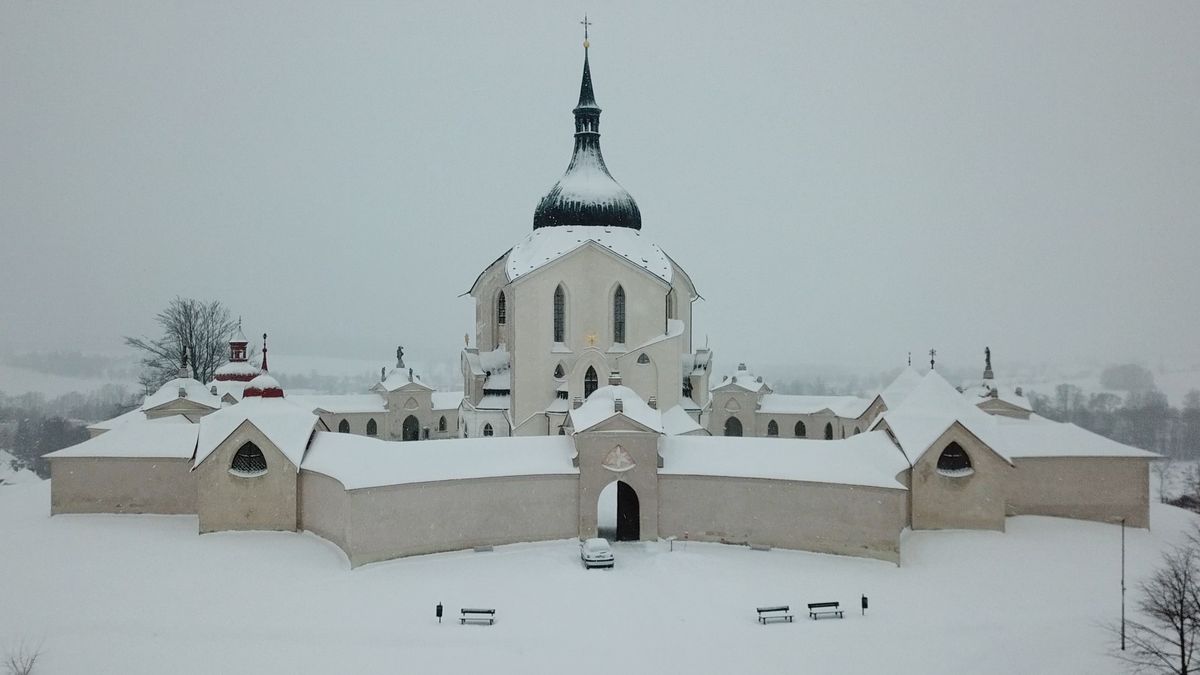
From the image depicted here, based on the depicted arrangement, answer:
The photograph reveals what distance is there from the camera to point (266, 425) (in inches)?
1054

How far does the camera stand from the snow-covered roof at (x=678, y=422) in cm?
3447

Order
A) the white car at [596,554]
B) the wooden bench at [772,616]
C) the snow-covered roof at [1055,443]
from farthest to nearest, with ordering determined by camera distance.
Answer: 1. the snow-covered roof at [1055,443]
2. the white car at [596,554]
3. the wooden bench at [772,616]

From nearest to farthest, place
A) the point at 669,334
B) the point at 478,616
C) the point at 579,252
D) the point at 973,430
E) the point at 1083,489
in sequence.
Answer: the point at 478,616
the point at 973,430
the point at 1083,489
the point at 579,252
the point at 669,334

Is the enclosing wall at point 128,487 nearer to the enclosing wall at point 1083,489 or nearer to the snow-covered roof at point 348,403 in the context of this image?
the snow-covered roof at point 348,403

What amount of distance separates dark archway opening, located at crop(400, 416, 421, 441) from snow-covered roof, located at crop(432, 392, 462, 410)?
4.91 ft

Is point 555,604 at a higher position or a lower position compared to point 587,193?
lower

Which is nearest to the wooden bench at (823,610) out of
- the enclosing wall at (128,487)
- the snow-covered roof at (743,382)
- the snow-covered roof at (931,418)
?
the snow-covered roof at (931,418)

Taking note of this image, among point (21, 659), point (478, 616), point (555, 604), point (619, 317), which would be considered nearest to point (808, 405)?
point (619, 317)

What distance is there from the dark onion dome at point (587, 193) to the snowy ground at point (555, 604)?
1755 cm

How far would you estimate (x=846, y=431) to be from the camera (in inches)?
1768

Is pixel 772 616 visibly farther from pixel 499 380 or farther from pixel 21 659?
pixel 499 380

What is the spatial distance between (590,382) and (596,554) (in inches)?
518

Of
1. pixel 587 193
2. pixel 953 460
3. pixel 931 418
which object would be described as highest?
pixel 587 193

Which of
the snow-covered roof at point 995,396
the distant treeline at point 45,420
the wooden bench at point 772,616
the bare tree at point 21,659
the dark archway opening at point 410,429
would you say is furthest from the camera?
the distant treeline at point 45,420
